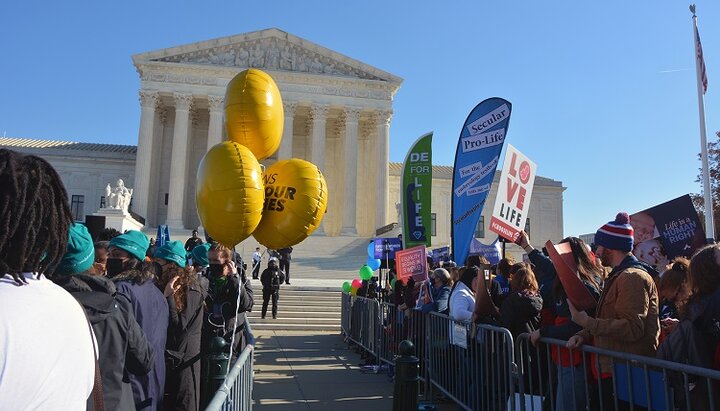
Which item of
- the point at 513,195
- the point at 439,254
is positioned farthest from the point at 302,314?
the point at 513,195

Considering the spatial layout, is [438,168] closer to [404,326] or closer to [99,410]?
[404,326]

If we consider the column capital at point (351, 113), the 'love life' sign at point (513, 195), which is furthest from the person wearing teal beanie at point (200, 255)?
the column capital at point (351, 113)

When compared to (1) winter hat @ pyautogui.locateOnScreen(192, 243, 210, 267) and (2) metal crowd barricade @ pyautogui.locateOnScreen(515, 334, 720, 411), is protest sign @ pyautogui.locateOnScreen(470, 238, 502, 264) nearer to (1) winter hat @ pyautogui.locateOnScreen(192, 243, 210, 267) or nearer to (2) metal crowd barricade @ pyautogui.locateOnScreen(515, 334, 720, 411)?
(1) winter hat @ pyautogui.locateOnScreen(192, 243, 210, 267)

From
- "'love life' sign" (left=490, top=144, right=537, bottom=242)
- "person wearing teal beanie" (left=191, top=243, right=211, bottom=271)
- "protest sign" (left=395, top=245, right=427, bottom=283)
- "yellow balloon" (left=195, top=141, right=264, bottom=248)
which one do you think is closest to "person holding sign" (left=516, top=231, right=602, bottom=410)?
"'love life' sign" (left=490, top=144, right=537, bottom=242)

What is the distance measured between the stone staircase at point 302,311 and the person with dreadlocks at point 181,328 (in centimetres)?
1063

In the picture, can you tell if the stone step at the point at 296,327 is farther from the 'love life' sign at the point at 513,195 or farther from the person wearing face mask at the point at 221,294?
the 'love life' sign at the point at 513,195

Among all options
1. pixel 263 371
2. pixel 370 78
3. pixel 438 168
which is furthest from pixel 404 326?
pixel 438 168

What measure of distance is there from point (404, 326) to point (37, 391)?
23.8 feet

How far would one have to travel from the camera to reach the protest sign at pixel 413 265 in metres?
8.63

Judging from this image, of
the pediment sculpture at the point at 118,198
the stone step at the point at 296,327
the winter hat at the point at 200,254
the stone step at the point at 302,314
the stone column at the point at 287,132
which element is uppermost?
the stone column at the point at 287,132

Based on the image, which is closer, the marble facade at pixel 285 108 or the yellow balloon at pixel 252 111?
the yellow balloon at pixel 252 111

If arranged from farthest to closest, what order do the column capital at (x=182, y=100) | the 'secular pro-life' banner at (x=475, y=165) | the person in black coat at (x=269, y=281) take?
the column capital at (x=182, y=100) → the person in black coat at (x=269, y=281) → the 'secular pro-life' banner at (x=475, y=165)

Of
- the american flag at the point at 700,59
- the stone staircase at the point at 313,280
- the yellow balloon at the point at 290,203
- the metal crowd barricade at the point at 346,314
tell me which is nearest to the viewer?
the yellow balloon at the point at 290,203

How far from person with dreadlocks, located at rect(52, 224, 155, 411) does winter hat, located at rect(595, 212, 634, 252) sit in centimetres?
348
